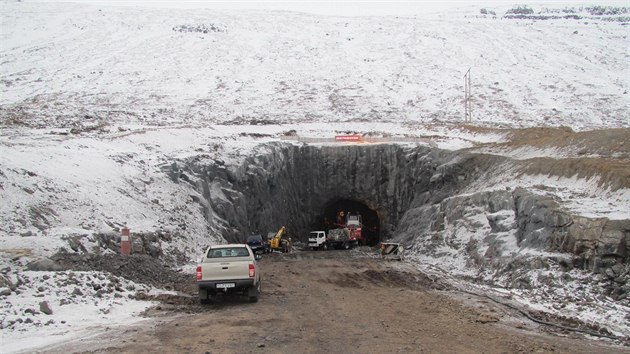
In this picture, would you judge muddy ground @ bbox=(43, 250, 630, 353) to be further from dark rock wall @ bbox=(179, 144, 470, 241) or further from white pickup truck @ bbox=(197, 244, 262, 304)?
dark rock wall @ bbox=(179, 144, 470, 241)

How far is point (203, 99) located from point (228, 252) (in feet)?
145

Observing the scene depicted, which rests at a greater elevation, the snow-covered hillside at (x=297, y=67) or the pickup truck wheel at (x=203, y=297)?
the snow-covered hillside at (x=297, y=67)

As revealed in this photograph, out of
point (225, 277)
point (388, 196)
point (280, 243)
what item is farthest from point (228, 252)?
point (388, 196)

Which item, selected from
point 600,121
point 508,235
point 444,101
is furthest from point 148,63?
point 508,235

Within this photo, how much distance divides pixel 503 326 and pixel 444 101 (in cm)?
4894

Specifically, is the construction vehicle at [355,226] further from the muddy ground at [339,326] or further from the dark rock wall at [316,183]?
the muddy ground at [339,326]

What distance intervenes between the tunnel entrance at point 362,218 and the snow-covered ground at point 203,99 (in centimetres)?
655

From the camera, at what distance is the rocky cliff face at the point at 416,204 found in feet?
63.6

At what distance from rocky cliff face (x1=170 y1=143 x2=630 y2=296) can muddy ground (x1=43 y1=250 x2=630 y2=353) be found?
3.71 meters

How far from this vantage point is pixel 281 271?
85.8ft

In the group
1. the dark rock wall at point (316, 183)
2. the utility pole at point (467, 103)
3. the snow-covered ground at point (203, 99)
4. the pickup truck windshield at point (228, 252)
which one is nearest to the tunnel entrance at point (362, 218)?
the dark rock wall at point (316, 183)

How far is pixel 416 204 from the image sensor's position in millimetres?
39906

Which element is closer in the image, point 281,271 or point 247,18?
point 281,271

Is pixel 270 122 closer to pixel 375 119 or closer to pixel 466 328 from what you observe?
pixel 375 119
